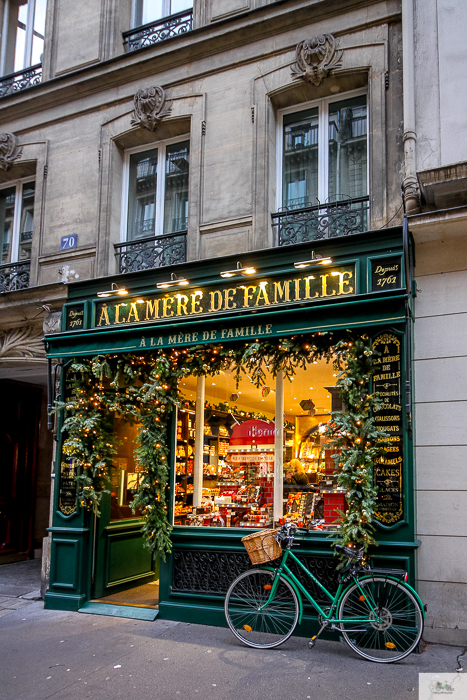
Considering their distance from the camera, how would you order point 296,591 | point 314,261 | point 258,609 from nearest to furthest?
point 296,591 < point 258,609 < point 314,261

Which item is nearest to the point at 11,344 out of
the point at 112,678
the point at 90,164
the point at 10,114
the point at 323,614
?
the point at 90,164

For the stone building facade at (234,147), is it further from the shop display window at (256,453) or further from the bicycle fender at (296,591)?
the bicycle fender at (296,591)

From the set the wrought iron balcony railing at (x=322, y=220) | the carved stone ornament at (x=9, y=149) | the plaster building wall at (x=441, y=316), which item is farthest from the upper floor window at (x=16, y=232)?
the plaster building wall at (x=441, y=316)

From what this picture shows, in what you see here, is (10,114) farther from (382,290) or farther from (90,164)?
(382,290)

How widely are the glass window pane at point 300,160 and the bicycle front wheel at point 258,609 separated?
15.5ft

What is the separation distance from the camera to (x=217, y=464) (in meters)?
7.74

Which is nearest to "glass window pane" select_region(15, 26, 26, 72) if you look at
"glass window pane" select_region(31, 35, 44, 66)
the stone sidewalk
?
"glass window pane" select_region(31, 35, 44, 66)

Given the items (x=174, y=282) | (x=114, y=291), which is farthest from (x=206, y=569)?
(x=114, y=291)

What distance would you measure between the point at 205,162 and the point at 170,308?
2.19 meters

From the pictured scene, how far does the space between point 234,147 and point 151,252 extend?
188 centimetres

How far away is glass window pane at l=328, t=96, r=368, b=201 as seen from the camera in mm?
7746

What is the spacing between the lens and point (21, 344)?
9.46 meters

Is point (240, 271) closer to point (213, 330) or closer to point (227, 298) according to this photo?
point (227, 298)

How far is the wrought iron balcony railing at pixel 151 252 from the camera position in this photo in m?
8.46
